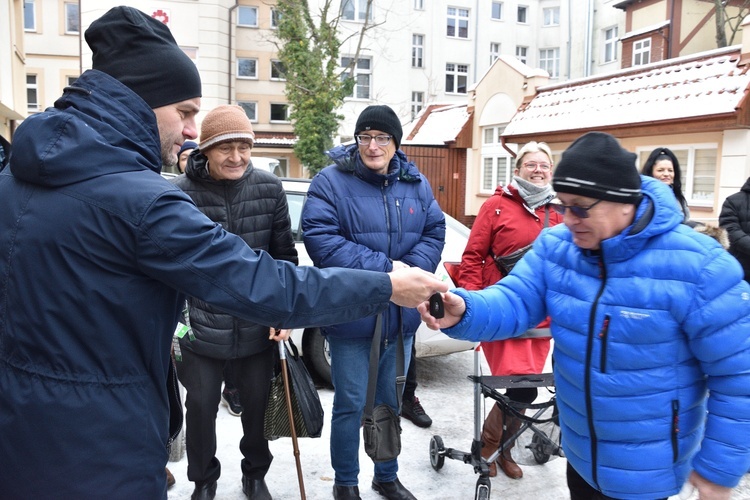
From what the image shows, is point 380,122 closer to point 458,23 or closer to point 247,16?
point 247,16

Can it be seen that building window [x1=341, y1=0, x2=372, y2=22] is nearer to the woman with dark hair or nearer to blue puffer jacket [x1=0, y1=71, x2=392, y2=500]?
the woman with dark hair

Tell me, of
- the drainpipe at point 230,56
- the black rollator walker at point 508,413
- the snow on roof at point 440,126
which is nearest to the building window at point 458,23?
the drainpipe at point 230,56

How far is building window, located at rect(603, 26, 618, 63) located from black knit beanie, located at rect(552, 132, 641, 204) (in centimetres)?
3355

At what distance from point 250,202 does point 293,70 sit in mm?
20426

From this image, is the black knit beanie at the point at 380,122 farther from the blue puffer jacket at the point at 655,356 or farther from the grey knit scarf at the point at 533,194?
the blue puffer jacket at the point at 655,356

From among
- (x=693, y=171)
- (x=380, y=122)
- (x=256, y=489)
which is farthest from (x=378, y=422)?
(x=693, y=171)

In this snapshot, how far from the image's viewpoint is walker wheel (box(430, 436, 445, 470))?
4094mm

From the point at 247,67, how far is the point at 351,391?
31421 mm

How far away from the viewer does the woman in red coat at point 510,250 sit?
3.91 m

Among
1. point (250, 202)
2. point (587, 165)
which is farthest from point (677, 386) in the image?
point (250, 202)

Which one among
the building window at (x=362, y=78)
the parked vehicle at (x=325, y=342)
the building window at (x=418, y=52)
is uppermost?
the building window at (x=418, y=52)

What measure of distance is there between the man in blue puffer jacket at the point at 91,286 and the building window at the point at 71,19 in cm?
3081

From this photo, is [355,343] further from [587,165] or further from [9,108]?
[9,108]

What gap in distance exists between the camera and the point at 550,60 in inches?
1465
